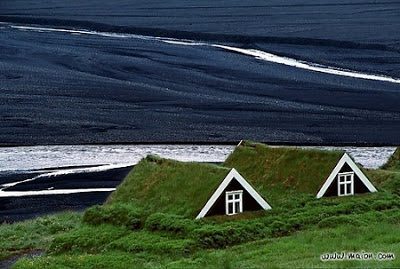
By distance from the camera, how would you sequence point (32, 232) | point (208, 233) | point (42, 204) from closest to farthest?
1. point (208, 233)
2. point (32, 232)
3. point (42, 204)

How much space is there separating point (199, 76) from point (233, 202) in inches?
1515

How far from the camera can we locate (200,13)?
8831 centimetres

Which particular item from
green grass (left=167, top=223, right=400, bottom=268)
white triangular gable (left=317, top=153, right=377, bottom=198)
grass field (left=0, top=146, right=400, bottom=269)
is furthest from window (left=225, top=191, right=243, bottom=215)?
white triangular gable (left=317, top=153, right=377, bottom=198)

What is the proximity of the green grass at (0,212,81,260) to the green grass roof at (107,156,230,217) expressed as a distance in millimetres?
2109

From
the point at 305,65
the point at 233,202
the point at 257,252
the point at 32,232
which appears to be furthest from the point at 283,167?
the point at 305,65

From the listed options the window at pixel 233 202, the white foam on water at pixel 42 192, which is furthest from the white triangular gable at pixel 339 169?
the white foam on water at pixel 42 192

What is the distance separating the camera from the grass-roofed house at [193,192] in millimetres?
24438

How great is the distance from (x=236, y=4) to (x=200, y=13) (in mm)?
5838

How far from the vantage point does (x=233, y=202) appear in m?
24.8

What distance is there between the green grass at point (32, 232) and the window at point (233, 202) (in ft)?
16.4

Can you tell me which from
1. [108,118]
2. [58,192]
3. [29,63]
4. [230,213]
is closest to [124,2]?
[29,63]

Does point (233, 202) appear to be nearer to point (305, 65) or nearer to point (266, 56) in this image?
point (305, 65)

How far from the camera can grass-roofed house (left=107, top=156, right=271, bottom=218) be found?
24.4 metres

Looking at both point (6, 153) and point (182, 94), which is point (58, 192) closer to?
point (6, 153)
